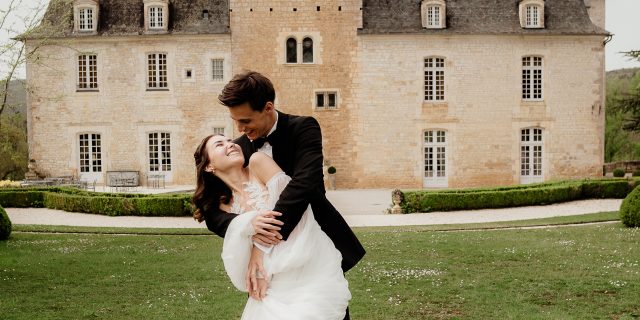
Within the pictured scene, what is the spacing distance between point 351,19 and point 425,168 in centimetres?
584

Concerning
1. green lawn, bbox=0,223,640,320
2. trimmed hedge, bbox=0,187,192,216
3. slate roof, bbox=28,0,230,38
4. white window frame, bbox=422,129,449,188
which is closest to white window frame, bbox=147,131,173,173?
slate roof, bbox=28,0,230,38

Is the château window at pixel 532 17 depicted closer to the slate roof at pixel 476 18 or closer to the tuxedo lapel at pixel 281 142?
the slate roof at pixel 476 18

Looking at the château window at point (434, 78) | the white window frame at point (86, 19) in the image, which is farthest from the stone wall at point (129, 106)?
the château window at point (434, 78)

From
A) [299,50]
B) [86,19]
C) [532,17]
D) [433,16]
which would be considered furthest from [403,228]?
[86,19]

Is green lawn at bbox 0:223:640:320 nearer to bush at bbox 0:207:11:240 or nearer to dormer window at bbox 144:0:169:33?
bush at bbox 0:207:11:240

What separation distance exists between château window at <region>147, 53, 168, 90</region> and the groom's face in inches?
845

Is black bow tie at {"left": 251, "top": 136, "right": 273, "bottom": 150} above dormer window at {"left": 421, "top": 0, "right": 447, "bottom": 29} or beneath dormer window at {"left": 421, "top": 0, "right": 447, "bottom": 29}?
beneath

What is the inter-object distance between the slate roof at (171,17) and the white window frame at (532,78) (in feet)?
35.1

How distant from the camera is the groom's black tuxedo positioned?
3.01 m

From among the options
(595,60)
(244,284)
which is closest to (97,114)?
(595,60)

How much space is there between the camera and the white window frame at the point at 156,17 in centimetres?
2383

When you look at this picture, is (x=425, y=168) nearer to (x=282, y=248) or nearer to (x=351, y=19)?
(x=351, y=19)

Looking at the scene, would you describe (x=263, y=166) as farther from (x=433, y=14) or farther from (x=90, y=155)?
(x=90, y=155)

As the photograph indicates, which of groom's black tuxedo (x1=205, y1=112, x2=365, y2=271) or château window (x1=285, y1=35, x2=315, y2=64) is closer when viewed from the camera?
groom's black tuxedo (x1=205, y1=112, x2=365, y2=271)
